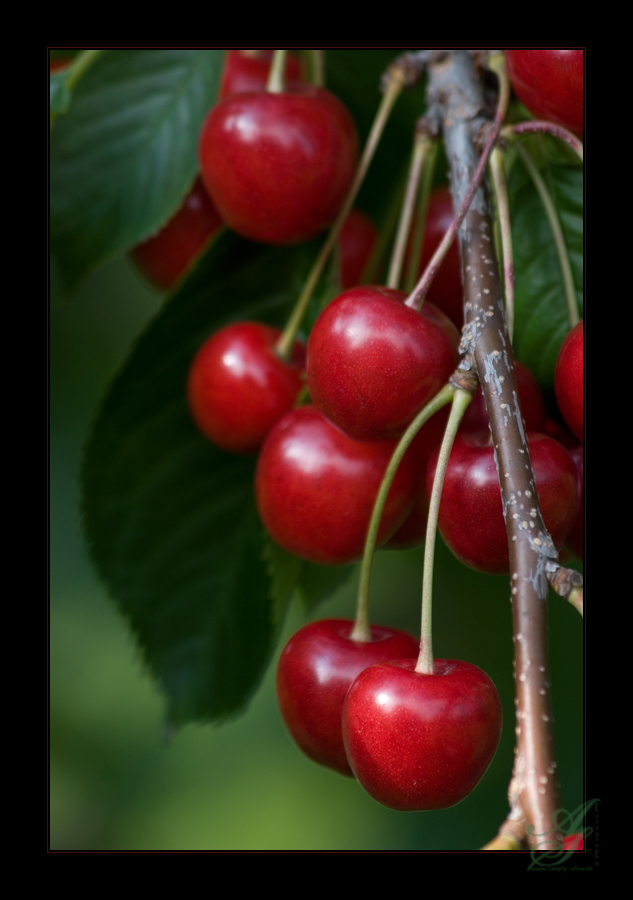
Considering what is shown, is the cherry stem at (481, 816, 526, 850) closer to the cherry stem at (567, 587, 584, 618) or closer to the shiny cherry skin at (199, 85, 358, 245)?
the cherry stem at (567, 587, 584, 618)

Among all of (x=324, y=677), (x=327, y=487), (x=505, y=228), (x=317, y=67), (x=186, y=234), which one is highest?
(x=317, y=67)

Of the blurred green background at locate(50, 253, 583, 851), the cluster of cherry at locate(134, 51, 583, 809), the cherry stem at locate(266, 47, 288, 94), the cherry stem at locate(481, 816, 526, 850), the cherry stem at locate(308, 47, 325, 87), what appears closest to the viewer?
the cherry stem at locate(481, 816, 526, 850)

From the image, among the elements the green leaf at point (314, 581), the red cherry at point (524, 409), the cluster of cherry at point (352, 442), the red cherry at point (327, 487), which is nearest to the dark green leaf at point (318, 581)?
the green leaf at point (314, 581)

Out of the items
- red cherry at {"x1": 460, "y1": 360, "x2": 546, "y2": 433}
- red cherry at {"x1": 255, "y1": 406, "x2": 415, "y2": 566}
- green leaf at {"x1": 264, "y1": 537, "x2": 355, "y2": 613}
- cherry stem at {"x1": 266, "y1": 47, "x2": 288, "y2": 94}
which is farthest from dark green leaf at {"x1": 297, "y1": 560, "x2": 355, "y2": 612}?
cherry stem at {"x1": 266, "y1": 47, "x2": 288, "y2": 94}

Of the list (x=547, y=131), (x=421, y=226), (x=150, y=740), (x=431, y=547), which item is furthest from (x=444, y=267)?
(x=150, y=740)

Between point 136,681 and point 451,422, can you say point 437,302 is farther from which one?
point 136,681

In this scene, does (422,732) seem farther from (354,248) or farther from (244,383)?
(354,248)

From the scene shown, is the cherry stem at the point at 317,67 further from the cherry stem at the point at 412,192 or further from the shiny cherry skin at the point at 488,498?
the shiny cherry skin at the point at 488,498
